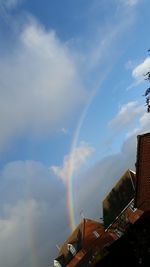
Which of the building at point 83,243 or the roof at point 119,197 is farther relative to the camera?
the building at point 83,243

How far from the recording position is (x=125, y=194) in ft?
247

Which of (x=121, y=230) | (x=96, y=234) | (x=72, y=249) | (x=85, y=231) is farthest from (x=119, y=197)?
(x=72, y=249)

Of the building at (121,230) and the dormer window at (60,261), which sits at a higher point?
the dormer window at (60,261)

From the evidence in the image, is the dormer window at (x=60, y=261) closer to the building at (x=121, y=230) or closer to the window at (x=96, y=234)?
the building at (x=121, y=230)

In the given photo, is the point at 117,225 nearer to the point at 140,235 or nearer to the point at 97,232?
the point at 97,232

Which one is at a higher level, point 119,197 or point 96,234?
point 96,234

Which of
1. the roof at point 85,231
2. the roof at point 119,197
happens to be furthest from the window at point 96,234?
the roof at point 119,197

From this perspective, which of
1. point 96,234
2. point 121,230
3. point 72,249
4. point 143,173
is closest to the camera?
point 143,173

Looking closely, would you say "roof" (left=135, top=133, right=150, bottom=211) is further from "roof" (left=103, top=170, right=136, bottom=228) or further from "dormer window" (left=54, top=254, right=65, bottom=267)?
"dormer window" (left=54, top=254, right=65, bottom=267)

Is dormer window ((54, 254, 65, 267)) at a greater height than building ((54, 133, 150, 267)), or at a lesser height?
greater

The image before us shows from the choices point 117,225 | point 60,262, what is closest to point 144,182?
point 117,225

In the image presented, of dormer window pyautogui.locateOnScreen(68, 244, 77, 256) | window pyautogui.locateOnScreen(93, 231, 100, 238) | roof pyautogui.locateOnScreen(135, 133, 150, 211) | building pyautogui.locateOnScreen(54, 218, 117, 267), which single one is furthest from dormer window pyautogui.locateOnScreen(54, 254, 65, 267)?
roof pyautogui.locateOnScreen(135, 133, 150, 211)

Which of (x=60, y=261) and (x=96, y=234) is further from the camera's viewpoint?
(x=60, y=261)

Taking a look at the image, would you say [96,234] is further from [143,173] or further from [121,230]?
[143,173]
